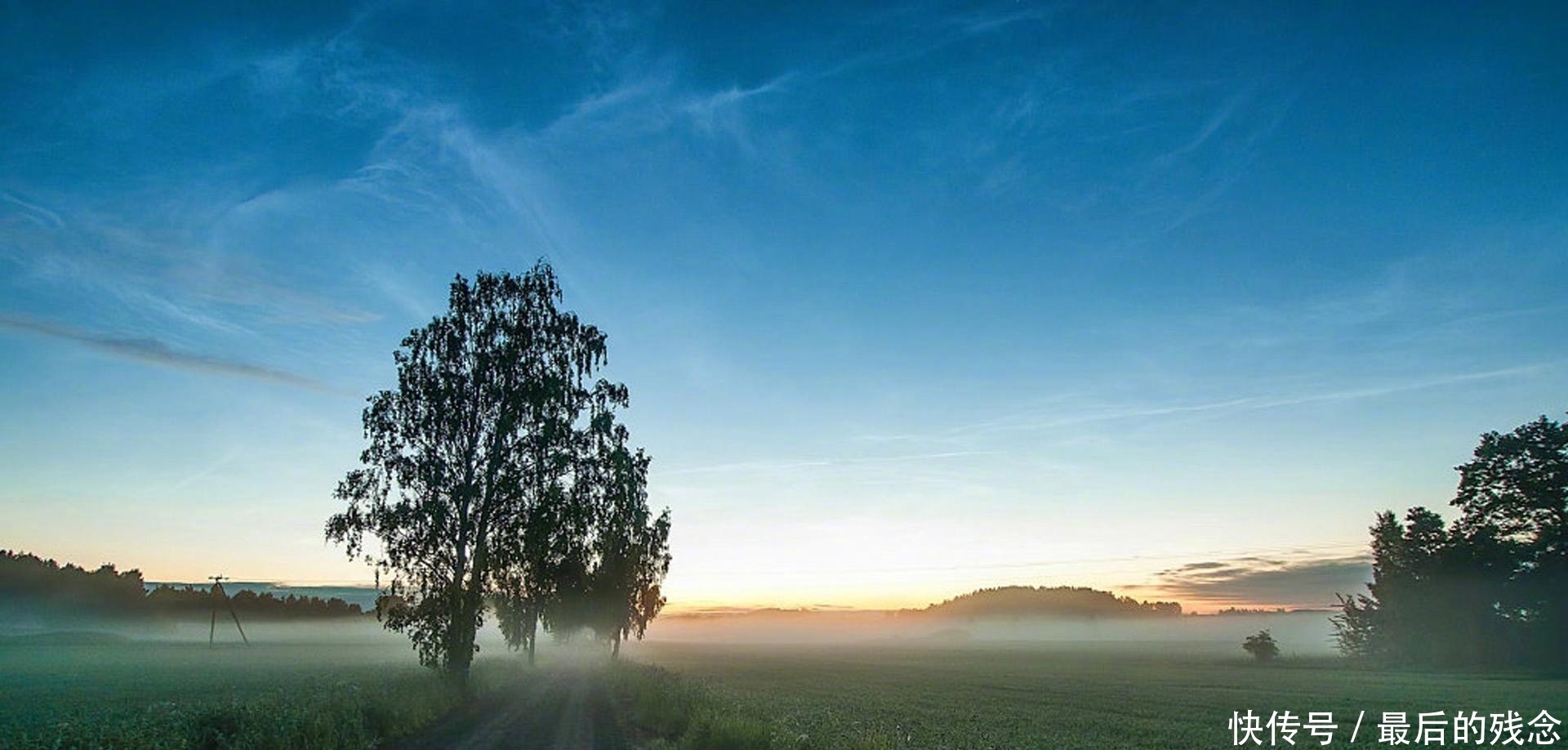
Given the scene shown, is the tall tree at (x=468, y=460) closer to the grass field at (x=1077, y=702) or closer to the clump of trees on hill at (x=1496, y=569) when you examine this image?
the grass field at (x=1077, y=702)

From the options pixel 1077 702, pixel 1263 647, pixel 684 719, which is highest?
pixel 684 719

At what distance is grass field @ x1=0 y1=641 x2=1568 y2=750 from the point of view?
1805 cm

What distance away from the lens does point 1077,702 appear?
45.5 metres

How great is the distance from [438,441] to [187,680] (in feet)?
105

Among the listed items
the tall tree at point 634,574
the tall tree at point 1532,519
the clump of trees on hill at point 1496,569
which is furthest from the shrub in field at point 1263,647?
the tall tree at point 634,574

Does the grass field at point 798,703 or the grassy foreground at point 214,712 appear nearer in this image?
the grassy foreground at point 214,712

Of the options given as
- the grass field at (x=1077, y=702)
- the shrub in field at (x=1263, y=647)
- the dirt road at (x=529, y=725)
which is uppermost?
the dirt road at (x=529, y=725)

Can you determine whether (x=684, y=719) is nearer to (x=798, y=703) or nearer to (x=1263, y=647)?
(x=798, y=703)

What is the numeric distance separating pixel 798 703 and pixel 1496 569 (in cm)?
7829

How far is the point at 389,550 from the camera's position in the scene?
114ft

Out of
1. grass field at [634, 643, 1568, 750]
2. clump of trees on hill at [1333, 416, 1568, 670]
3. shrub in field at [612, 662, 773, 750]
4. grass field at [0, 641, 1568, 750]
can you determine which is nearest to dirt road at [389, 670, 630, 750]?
shrub in field at [612, 662, 773, 750]

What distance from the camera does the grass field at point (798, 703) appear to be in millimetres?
18047

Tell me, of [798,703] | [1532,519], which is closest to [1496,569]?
[1532,519]

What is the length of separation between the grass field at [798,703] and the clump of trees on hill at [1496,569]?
10.8 meters
